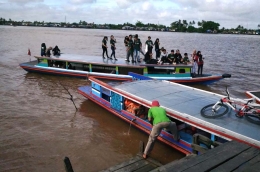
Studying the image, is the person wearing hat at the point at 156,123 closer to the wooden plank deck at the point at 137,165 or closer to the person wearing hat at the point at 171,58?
the wooden plank deck at the point at 137,165

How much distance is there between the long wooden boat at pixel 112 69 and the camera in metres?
15.9

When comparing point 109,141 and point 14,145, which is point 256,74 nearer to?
point 109,141

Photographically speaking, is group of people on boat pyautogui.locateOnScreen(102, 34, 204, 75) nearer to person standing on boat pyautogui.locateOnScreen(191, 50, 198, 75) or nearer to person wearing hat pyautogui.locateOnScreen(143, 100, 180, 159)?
person standing on boat pyautogui.locateOnScreen(191, 50, 198, 75)

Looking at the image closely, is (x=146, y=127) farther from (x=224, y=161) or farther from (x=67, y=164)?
(x=224, y=161)

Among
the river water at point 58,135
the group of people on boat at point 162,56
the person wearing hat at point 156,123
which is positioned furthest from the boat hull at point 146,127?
the group of people on boat at point 162,56

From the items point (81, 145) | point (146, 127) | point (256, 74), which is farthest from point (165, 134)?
point (256, 74)

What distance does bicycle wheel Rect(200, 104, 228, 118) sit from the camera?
679 cm

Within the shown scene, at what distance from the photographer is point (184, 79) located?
51.7 feet

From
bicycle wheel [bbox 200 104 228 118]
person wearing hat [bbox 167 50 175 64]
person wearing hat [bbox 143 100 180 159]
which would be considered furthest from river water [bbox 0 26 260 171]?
person wearing hat [bbox 167 50 175 64]

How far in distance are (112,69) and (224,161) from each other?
12889 mm

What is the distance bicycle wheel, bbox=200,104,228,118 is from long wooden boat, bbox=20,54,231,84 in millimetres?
8545

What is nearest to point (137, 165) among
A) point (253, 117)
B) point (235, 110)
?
point (235, 110)

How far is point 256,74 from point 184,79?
396 inches

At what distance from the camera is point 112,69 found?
16891mm
